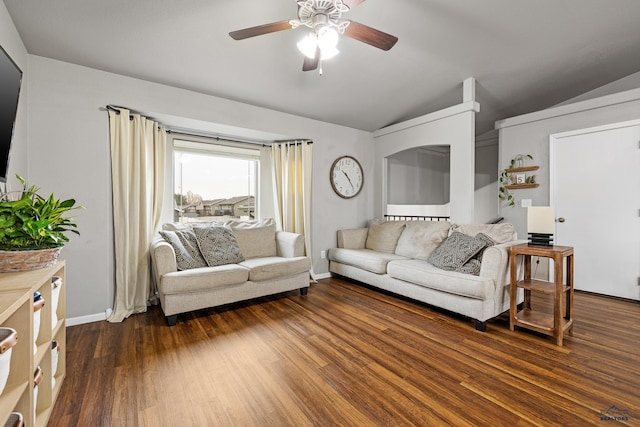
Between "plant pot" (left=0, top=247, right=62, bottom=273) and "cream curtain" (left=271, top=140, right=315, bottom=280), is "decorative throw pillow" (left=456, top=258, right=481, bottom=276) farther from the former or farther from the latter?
"plant pot" (left=0, top=247, right=62, bottom=273)

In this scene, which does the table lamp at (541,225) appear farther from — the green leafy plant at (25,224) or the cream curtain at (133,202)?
the cream curtain at (133,202)

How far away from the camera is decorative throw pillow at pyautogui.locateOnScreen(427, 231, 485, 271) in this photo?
2699mm

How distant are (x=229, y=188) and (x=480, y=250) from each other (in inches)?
124

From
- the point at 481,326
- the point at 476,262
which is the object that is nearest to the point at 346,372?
the point at 481,326

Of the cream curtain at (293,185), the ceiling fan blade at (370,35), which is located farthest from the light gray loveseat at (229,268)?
the ceiling fan blade at (370,35)

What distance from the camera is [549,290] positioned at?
2254mm

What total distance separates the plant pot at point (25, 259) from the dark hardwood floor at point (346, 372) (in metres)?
0.78

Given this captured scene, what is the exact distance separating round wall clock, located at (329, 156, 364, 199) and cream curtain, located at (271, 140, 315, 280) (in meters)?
0.50

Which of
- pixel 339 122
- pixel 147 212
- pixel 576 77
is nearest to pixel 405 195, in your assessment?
pixel 339 122

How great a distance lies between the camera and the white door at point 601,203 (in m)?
3.21

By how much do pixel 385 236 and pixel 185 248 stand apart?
255 centimetres

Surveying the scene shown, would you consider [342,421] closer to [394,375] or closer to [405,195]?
[394,375]

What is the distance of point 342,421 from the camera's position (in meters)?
1.40

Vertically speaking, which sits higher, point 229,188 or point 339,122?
point 339,122
